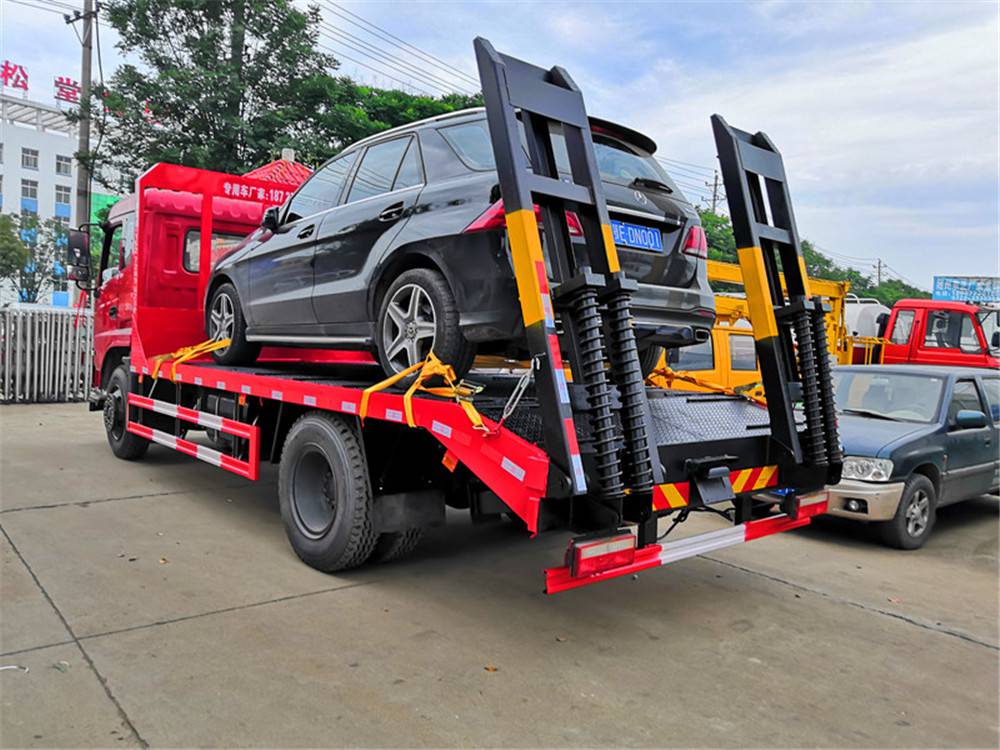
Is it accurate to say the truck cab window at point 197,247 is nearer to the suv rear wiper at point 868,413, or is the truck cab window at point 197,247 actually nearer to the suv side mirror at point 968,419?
the suv rear wiper at point 868,413

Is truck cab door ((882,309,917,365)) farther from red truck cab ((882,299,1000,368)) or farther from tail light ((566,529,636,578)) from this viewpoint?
tail light ((566,529,636,578))

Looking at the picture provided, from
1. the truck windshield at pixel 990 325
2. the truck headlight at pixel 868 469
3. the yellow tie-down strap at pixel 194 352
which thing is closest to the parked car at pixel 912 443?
the truck headlight at pixel 868 469

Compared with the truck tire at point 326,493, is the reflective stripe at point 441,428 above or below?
above

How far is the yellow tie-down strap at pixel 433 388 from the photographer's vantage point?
3.52 meters

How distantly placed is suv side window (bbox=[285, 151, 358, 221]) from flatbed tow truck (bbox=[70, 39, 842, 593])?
1.19 metres

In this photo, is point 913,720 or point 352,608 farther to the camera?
point 352,608

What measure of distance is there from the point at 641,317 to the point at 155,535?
3657 millimetres

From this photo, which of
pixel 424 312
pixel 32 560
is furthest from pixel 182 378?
pixel 424 312

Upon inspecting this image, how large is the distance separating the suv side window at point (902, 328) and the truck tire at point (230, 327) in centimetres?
1210

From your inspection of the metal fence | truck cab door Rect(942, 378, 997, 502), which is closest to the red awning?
the metal fence

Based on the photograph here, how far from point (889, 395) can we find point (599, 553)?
4705 millimetres

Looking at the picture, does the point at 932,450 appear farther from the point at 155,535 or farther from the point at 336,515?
the point at 155,535

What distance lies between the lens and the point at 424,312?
13.4 feet

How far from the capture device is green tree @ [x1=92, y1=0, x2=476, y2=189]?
15094 mm
